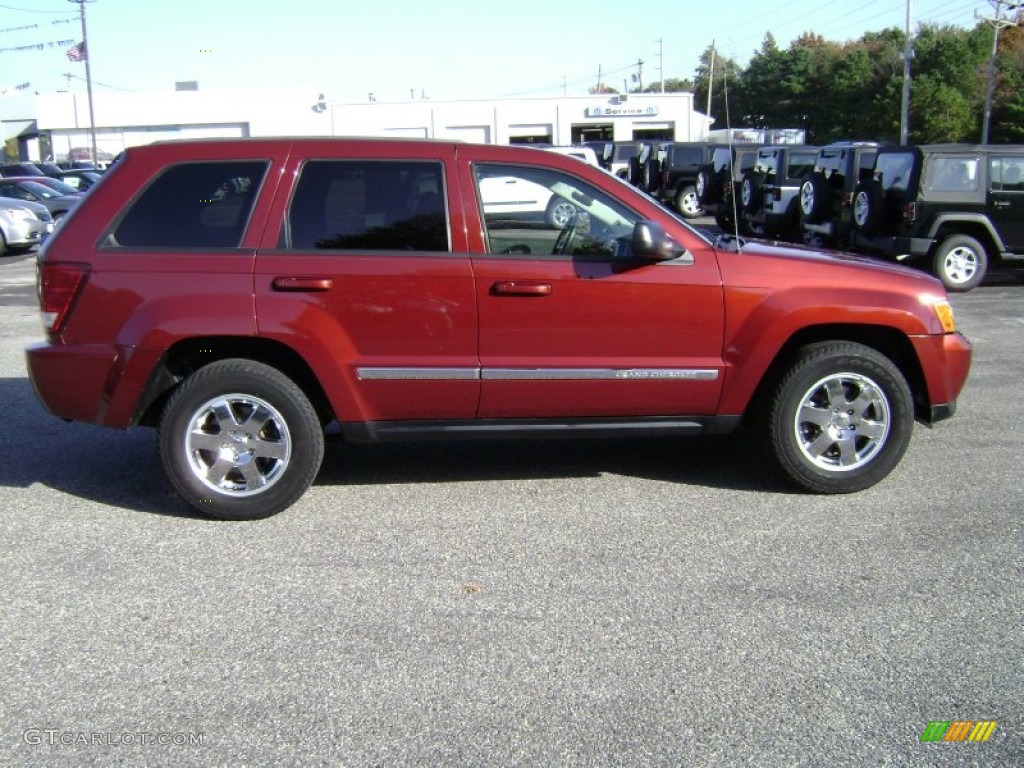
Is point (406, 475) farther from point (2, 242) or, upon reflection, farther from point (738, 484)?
point (2, 242)

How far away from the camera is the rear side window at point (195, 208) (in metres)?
4.82

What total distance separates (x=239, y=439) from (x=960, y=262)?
10.9 metres

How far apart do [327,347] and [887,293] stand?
293cm

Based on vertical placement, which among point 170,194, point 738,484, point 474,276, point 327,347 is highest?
point 170,194

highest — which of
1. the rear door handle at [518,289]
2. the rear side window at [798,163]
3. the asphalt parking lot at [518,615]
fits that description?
the rear side window at [798,163]

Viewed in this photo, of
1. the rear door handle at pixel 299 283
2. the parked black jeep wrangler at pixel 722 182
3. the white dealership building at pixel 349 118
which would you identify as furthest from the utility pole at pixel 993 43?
the rear door handle at pixel 299 283

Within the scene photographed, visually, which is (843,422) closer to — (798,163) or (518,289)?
(518,289)

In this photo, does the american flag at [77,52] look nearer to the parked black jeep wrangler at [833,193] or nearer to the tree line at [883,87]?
the tree line at [883,87]

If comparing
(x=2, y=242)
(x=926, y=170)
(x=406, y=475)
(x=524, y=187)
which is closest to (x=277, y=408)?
(x=406, y=475)

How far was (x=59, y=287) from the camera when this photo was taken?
4.76 meters

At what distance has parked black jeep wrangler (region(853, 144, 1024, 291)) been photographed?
12.3 meters

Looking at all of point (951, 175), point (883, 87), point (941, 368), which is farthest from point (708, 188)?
point (883, 87)

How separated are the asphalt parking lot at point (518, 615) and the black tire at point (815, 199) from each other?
377 inches

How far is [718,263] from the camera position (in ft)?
16.3
